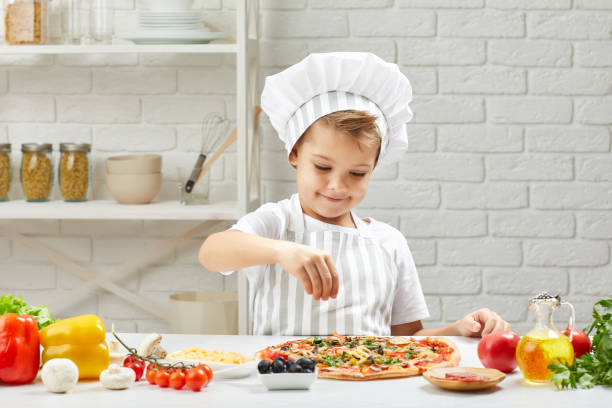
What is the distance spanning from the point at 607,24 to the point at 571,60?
186 mm

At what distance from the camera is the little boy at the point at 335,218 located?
182 centimetres

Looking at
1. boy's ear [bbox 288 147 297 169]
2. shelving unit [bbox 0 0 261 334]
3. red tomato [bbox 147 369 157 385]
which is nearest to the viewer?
red tomato [bbox 147 369 157 385]

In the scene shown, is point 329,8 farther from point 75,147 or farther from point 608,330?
point 608,330

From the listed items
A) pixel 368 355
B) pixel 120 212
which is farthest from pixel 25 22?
pixel 368 355

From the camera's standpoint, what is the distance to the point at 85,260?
301 centimetres

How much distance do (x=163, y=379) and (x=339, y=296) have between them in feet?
2.21

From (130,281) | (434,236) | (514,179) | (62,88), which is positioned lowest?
(130,281)

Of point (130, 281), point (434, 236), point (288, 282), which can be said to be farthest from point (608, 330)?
point (130, 281)

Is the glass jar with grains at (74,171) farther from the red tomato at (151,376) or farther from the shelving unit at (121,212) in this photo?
the red tomato at (151,376)

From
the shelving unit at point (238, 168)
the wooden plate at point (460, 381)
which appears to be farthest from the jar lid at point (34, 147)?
the wooden plate at point (460, 381)

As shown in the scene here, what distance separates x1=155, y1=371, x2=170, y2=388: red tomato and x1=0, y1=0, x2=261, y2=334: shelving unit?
48.8 inches

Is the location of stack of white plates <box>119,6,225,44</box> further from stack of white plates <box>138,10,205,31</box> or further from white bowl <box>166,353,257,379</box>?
white bowl <box>166,353,257,379</box>

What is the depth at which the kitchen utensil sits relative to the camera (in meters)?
1.30

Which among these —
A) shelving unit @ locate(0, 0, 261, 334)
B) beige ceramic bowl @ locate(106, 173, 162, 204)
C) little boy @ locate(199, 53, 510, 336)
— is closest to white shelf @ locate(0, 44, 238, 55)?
shelving unit @ locate(0, 0, 261, 334)
